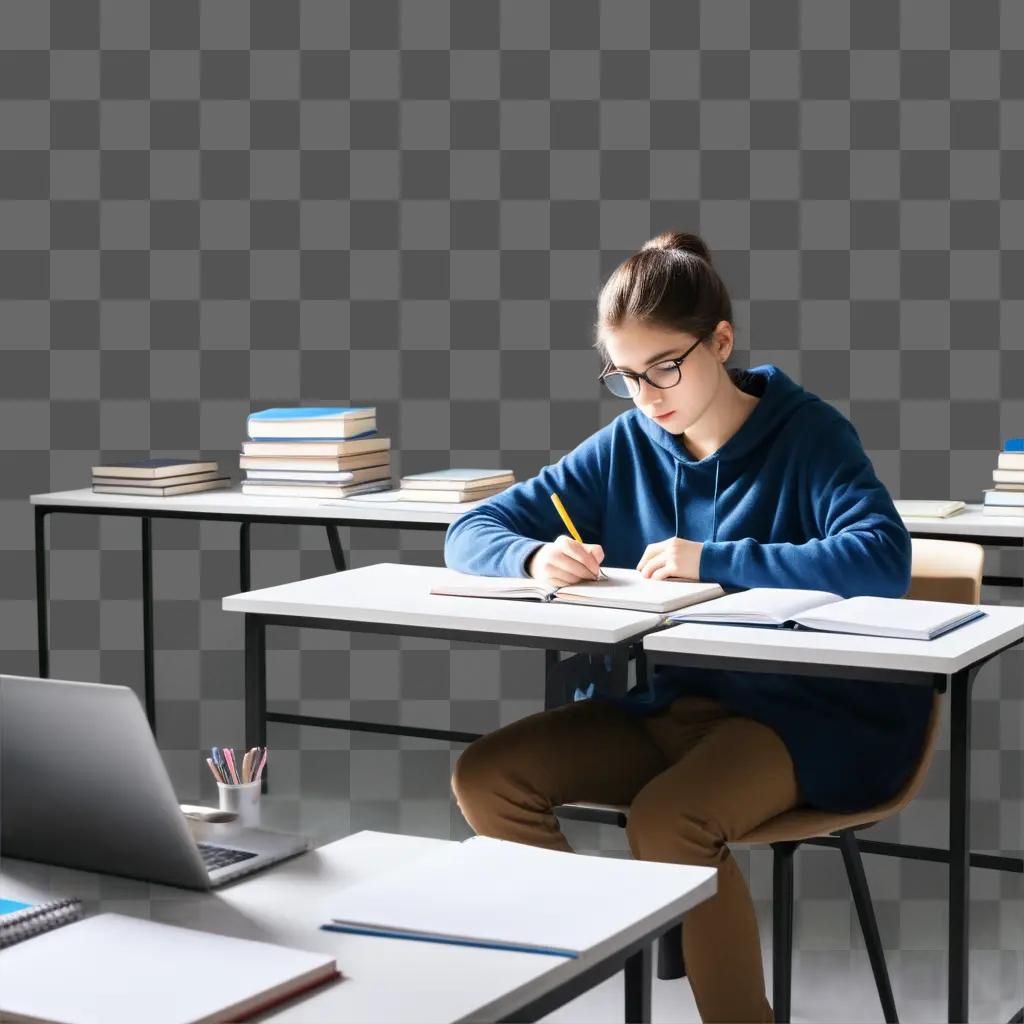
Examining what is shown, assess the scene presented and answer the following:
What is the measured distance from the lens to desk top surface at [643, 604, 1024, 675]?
192 centimetres

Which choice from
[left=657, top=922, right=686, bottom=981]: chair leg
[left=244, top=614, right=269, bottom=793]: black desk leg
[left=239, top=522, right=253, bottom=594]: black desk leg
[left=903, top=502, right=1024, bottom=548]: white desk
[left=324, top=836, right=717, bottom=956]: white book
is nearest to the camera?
[left=324, top=836, right=717, bottom=956]: white book

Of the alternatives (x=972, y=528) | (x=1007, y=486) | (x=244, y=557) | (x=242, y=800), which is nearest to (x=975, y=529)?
(x=972, y=528)

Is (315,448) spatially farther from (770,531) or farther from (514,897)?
(514,897)

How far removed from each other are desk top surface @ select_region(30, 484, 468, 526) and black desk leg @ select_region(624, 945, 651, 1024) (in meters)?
2.40

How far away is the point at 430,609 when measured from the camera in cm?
230

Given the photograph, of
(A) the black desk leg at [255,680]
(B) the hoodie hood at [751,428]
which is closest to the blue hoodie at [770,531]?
(B) the hoodie hood at [751,428]

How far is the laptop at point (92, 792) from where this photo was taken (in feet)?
3.80

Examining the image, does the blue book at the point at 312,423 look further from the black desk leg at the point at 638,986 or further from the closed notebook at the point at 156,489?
the black desk leg at the point at 638,986

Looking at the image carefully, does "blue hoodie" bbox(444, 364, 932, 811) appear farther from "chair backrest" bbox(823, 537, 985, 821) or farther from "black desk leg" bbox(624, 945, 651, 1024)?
"black desk leg" bbox(624, 945, 651, 1024)

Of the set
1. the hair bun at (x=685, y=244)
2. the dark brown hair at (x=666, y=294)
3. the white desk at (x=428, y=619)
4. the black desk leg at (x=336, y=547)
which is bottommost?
the black desk leg at (x=336, y=547)

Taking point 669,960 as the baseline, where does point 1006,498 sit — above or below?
above

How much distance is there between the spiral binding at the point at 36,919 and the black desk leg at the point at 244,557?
3198mm

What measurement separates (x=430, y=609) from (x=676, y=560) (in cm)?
39

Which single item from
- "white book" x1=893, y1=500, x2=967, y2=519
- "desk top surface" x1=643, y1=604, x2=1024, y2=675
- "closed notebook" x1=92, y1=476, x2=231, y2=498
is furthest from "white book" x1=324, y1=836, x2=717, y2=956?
"closed notebook" x1=92, y1=476, x2=231, y2=498
